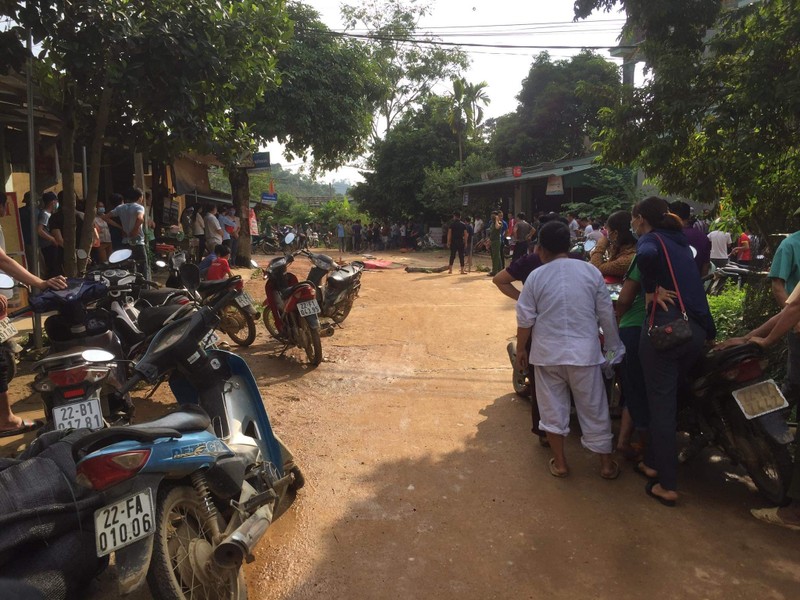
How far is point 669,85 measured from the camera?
5.79m

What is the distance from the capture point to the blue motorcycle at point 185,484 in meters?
1.89

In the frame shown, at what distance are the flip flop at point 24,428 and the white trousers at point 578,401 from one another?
3509 millimetres

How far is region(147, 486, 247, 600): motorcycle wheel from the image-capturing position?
2000 millimetres

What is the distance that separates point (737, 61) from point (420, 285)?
27.7 feet

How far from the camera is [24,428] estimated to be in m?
4.38

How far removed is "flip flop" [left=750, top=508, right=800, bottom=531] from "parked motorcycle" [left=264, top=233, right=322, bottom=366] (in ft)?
13.6

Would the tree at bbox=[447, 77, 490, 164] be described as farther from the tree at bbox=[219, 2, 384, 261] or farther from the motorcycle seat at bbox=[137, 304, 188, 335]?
the motorcycle seat at bbox=[137, 304, 188, 335]

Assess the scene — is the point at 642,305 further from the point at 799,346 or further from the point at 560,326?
the point at 799,346

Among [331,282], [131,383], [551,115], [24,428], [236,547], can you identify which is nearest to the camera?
[236,547]

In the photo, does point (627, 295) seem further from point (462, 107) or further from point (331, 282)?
point (462, 107)

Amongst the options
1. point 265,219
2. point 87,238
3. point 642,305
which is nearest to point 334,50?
point 87,238

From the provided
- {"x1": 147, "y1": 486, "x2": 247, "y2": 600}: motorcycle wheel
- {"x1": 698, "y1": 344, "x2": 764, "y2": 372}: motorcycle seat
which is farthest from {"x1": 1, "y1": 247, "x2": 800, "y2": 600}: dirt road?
{"x1": 698, "y1": 344, "x2": 764, "y2": 372}: motorcycle seat

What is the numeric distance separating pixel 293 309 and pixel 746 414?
4.32 metres

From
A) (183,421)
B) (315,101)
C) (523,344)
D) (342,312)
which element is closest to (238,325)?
(342,312)
